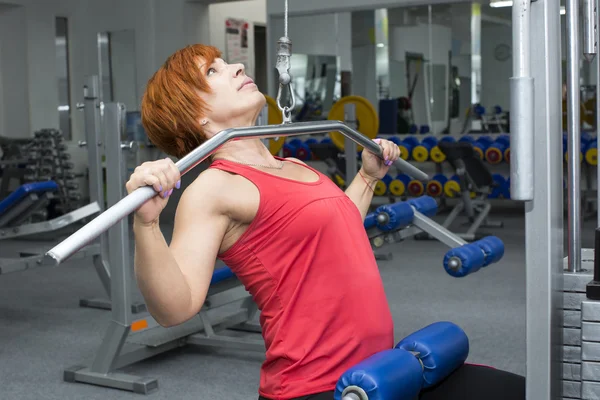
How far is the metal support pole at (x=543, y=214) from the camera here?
32.6 inches

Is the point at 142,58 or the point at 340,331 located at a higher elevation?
the point at 142,58

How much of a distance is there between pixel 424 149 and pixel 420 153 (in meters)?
0.07

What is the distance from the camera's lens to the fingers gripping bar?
0.76m

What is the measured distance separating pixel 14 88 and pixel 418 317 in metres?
6.78

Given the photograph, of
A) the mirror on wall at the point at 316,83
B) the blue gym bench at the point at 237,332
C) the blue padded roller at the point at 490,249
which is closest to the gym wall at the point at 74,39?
the mirror on wall at the point at 316,83

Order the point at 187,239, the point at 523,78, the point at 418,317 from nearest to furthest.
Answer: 1. the point at 523,78
2. the point at 187,239
3. the point at 418,317

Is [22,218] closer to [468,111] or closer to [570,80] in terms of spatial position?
[570,80]

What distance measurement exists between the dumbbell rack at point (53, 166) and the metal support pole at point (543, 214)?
7309 millimetres

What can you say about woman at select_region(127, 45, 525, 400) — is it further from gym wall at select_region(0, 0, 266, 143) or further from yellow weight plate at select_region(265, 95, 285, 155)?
gym wall at select_region(0, 0, 266, 143)

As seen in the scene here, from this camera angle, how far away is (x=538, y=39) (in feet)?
2.73

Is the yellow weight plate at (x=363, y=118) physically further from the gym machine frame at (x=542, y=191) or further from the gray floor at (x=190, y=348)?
the gym machine frame at (x=542, y=191)

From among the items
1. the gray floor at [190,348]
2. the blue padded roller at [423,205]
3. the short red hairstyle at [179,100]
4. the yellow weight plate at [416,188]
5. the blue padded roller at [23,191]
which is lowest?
the gray floor at [190,348]

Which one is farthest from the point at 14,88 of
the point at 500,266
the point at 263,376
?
the point at 263,376

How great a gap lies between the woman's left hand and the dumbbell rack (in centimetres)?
662
